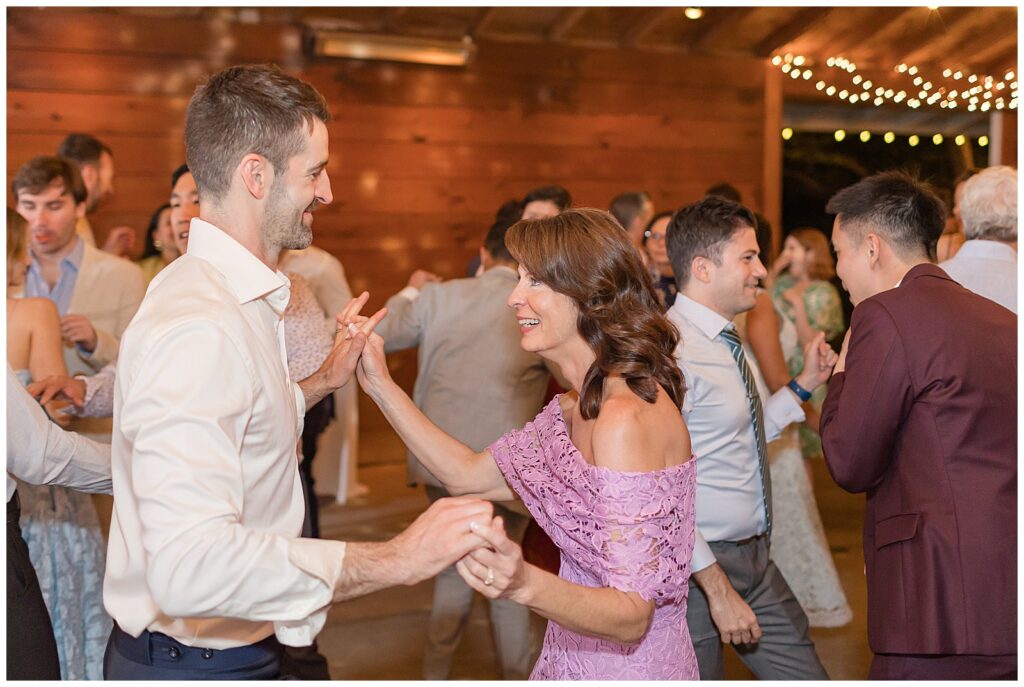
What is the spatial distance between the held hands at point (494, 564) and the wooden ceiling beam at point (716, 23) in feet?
21.5

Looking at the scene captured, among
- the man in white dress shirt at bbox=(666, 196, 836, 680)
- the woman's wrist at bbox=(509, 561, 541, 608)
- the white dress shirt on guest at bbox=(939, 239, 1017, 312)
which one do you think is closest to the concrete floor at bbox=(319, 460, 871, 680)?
the man in white dress shirt at bbox=(666, 196, 836, 680)

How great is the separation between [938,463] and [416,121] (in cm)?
562

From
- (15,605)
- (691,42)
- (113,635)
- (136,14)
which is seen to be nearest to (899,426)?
(113,635)

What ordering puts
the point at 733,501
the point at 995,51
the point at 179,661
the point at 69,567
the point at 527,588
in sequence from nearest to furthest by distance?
the point at 527,588, the point at 179,661, the point at 733,501, the point at 69,567, the point at 995,51

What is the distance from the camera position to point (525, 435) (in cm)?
204

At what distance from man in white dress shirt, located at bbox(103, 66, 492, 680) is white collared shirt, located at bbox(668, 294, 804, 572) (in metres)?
1.03

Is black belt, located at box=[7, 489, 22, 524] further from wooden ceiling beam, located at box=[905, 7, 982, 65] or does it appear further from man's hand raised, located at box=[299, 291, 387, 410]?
wooden ceiling beam, located at box=[905, 7, 982, 65]

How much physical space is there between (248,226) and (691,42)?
682cm

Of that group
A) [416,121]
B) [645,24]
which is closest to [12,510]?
[416,121]

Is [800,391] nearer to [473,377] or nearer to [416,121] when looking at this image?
[473,377]

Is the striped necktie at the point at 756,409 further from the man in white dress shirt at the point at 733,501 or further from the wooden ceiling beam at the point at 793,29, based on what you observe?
the wooden ceiling beam at the point at 793,29

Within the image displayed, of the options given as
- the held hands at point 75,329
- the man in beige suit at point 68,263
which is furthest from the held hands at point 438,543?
the man in beige suit at point 68,263

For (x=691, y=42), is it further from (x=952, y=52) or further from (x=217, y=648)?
(x=217, y=648)

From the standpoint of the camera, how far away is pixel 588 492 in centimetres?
173
